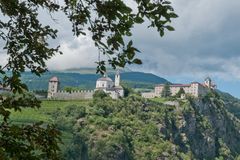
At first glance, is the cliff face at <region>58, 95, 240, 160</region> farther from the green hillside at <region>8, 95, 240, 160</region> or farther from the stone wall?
the stone wall

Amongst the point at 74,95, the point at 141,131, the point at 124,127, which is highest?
the point at 74,95

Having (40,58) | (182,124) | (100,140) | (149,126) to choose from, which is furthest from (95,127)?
(40,58)

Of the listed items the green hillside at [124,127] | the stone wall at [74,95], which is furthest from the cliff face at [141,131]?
the stone wall at [74,95]

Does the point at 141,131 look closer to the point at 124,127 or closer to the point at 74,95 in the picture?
the point at 124,127

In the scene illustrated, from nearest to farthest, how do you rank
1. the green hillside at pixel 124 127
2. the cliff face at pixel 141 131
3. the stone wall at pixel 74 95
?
the green hillside at pixel 124 127, the cliff face at pixel 141 131, the stone wall at pixel 74 95

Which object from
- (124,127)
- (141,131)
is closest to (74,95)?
(124,127)

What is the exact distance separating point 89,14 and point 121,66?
1014 mm

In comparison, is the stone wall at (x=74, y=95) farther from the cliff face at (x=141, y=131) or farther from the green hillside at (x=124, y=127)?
the cliff face at (x=141, y=131)

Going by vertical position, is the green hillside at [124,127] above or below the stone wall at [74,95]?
below

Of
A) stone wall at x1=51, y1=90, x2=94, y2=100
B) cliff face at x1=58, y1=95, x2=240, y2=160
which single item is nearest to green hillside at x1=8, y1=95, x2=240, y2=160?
cliff face at x1=58, y1=95, x2=240, y2=160

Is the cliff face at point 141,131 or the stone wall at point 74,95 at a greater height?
the stone wall at point 74,95

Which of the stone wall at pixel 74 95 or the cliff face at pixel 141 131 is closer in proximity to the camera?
the cliff face at pixel 141 131

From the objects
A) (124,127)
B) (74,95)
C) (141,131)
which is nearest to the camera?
(124,127)

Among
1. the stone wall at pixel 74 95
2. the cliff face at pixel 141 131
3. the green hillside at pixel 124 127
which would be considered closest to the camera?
the green hillside at pixel 124 127
